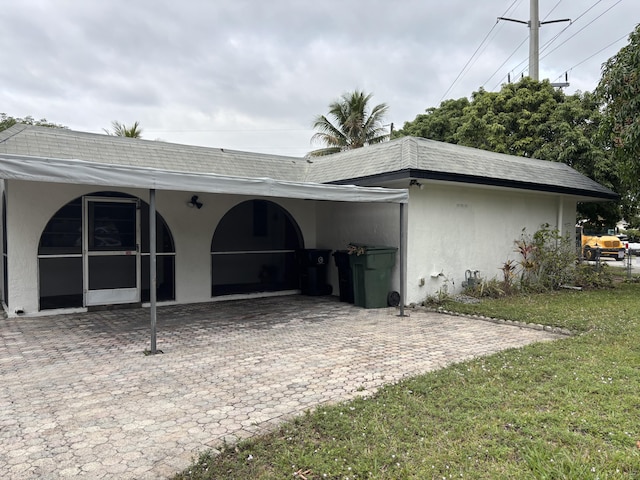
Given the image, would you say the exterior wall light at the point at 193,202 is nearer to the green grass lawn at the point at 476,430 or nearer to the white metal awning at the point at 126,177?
the white metal awning at the point at 126,177

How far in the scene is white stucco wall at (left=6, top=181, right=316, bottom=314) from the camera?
7930 mm

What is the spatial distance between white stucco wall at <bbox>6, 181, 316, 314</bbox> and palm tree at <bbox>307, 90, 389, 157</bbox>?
16185 millimetres

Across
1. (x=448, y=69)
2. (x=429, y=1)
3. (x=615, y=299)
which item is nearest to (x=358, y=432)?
(x=615, y=299)

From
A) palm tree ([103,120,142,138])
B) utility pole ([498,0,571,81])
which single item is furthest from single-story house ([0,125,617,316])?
palm tree ([103,120,142,138])

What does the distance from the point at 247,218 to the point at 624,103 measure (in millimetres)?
8888

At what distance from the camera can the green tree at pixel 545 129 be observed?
13.9 metres

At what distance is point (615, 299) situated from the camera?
32.7 feet

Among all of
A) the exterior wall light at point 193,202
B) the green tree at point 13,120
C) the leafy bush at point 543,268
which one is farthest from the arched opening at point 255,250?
the green tree at point 13,120

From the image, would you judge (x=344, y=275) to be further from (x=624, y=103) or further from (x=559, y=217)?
(x=624, y=103)

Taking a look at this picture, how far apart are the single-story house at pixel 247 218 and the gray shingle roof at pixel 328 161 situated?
4 cm

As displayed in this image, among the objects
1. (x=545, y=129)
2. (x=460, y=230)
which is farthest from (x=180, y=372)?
(x=545, y=129)

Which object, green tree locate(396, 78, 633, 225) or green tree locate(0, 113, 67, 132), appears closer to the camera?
green tree locate(396, 78, 633, 225)

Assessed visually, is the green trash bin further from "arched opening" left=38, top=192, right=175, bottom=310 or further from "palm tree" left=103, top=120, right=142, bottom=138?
"palm tree" left=103, top=120, right=142, bottom=138

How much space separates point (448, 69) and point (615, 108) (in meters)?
17.0
